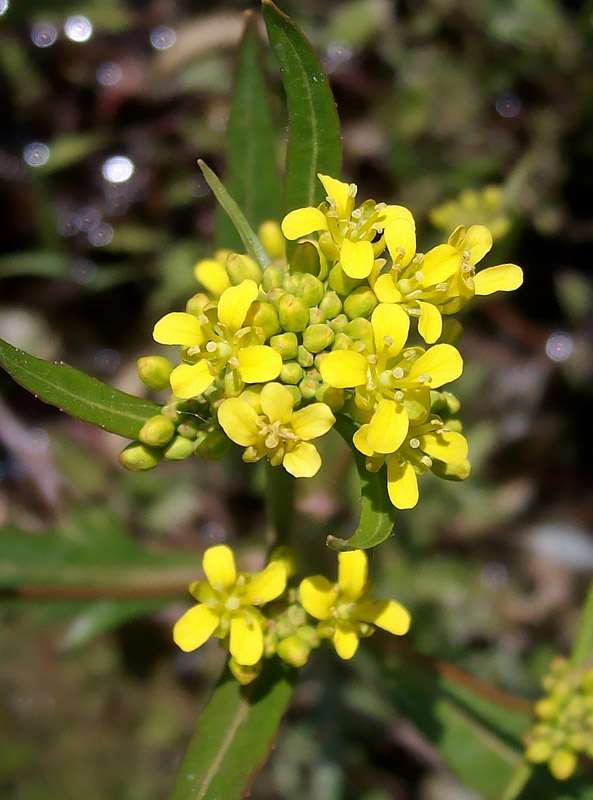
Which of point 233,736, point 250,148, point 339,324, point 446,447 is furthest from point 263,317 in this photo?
point 233,736

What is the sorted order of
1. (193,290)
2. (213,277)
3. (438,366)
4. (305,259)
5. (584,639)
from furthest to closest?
(193,290)
(584,639)
(213,277)
(305,259)
(438,366)

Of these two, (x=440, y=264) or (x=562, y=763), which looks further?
(x=562, y=763)

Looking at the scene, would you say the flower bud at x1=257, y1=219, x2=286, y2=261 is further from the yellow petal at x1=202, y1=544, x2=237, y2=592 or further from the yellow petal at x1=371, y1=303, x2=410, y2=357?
the yellow petal at x1=202, y1=544, x2=237, y2=592

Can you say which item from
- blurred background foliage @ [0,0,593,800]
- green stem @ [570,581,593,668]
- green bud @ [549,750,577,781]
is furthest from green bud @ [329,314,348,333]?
blurred background foliage @ [0,0,593,800]

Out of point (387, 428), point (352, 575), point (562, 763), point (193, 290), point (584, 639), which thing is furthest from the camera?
point (193, 290)

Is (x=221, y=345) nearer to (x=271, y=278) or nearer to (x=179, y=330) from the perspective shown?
(x=179, y=330)

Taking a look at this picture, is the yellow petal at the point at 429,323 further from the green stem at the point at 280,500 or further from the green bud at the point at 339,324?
the green stem at the point at 280,500
